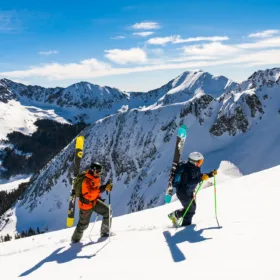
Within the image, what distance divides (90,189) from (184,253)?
4.10 m

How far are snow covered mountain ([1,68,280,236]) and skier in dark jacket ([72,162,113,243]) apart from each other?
5239 centimetres

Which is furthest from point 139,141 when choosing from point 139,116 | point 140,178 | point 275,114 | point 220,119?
point 275,114

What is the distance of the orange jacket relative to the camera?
390 inches

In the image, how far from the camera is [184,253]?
274 inches

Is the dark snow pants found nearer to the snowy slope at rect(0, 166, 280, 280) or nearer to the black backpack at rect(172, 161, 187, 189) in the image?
the snowy slope at rect(0, 166, 280, 280)

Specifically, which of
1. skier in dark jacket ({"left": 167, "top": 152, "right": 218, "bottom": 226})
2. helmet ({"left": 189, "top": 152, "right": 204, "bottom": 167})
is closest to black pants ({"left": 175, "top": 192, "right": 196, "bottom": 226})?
skier in dark jacket ({"left": 167, "top": 152, "right": 218, "bottom": 226})

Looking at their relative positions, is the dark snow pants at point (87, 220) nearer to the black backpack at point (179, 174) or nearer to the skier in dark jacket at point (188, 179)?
the skier in dark jacket at point (188, 179)

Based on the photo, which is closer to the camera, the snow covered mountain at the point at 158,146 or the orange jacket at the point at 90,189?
the orange jacket at the point at 90,189

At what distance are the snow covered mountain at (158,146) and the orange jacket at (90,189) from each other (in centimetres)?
5289

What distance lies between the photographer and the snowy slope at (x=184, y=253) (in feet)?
18.9

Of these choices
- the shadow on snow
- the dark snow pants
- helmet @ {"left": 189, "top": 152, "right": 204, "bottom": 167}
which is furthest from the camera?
the dark snow pants

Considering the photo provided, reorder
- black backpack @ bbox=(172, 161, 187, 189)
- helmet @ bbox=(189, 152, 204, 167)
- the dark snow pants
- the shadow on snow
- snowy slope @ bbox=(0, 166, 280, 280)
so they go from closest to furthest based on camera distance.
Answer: snowy slope @ bbox=(0, 166, 280, 280) → the shadow on snow → helmet @ bbox=(189, 152, 204, 167) → black backpack @ bbox=(172, 161, 187, 189) → the dark snow pants

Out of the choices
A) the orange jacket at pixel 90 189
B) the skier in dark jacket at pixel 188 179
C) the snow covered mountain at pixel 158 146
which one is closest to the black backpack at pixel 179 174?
the skier in dark jacket at pixel 188 179

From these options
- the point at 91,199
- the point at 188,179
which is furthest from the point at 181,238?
A: the point at 91,199
